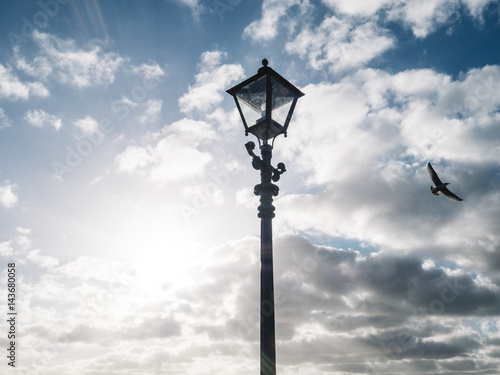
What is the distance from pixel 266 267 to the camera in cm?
470

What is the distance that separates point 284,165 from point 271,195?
80cm

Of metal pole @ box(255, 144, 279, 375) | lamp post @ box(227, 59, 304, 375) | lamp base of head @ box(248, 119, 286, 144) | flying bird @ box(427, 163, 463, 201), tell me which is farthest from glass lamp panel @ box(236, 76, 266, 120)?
flying bird @ box(427, 163, 463, 201)

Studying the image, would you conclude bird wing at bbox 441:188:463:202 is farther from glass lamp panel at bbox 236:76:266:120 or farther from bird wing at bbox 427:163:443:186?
glass lamp panel at bbox 236:76:266:120

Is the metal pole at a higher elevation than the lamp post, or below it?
below

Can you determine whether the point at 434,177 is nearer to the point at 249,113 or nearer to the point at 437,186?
the point at 437,186

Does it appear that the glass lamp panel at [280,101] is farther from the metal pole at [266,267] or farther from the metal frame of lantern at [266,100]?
the metal pole at [266,267]

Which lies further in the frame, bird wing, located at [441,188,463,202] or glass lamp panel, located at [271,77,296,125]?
bird wing, located at [441,188,463,202]

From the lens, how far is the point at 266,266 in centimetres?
470

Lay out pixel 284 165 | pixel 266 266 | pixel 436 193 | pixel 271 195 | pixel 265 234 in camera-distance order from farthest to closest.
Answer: pixel 436 193 → pixel 284 165 → pixel 271 195 → pixel 265 234 → pixel 266 266

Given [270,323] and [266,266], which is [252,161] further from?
[270,323]

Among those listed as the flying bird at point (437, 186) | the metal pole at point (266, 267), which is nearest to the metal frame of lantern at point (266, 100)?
the metal pole at point (266, 267)

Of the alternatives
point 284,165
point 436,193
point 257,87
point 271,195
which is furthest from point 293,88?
point 436,193

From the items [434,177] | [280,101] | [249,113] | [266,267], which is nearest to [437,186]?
[434,177]

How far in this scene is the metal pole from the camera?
14.1 feet
